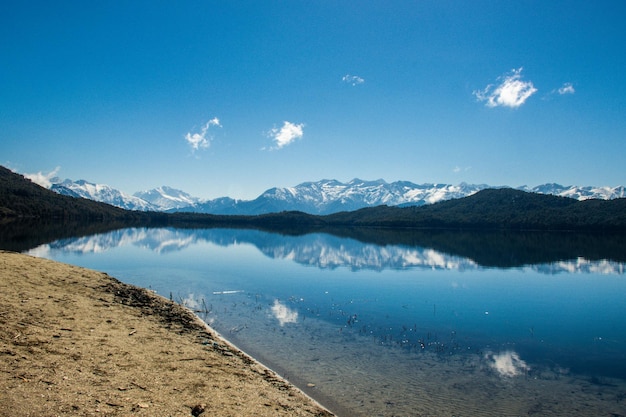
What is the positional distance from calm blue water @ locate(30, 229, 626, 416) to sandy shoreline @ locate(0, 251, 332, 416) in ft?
9.55

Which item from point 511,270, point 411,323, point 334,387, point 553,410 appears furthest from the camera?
point 511,270

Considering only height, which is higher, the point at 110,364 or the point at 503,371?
the point at 110,364

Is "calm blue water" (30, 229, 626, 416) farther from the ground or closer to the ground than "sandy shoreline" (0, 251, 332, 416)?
closer to the ground

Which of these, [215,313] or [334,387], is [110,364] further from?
[215,313]

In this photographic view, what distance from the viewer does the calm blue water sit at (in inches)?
666

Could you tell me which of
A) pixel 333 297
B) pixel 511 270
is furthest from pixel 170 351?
pixel 511 270

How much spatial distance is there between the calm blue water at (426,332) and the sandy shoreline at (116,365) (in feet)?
9.55

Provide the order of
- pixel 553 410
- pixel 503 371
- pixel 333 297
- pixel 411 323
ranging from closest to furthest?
pixel 553 410 → pixel 503 371 → pixel 411 323 → pixel 333 297

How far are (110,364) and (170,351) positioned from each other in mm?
3478

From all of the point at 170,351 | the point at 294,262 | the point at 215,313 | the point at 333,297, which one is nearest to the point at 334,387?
the point at 170,351

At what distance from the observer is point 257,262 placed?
226 feet

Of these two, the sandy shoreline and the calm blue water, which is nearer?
the sandy shoreline

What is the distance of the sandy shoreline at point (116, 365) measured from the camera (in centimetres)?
1098

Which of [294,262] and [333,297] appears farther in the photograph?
[294,262]
